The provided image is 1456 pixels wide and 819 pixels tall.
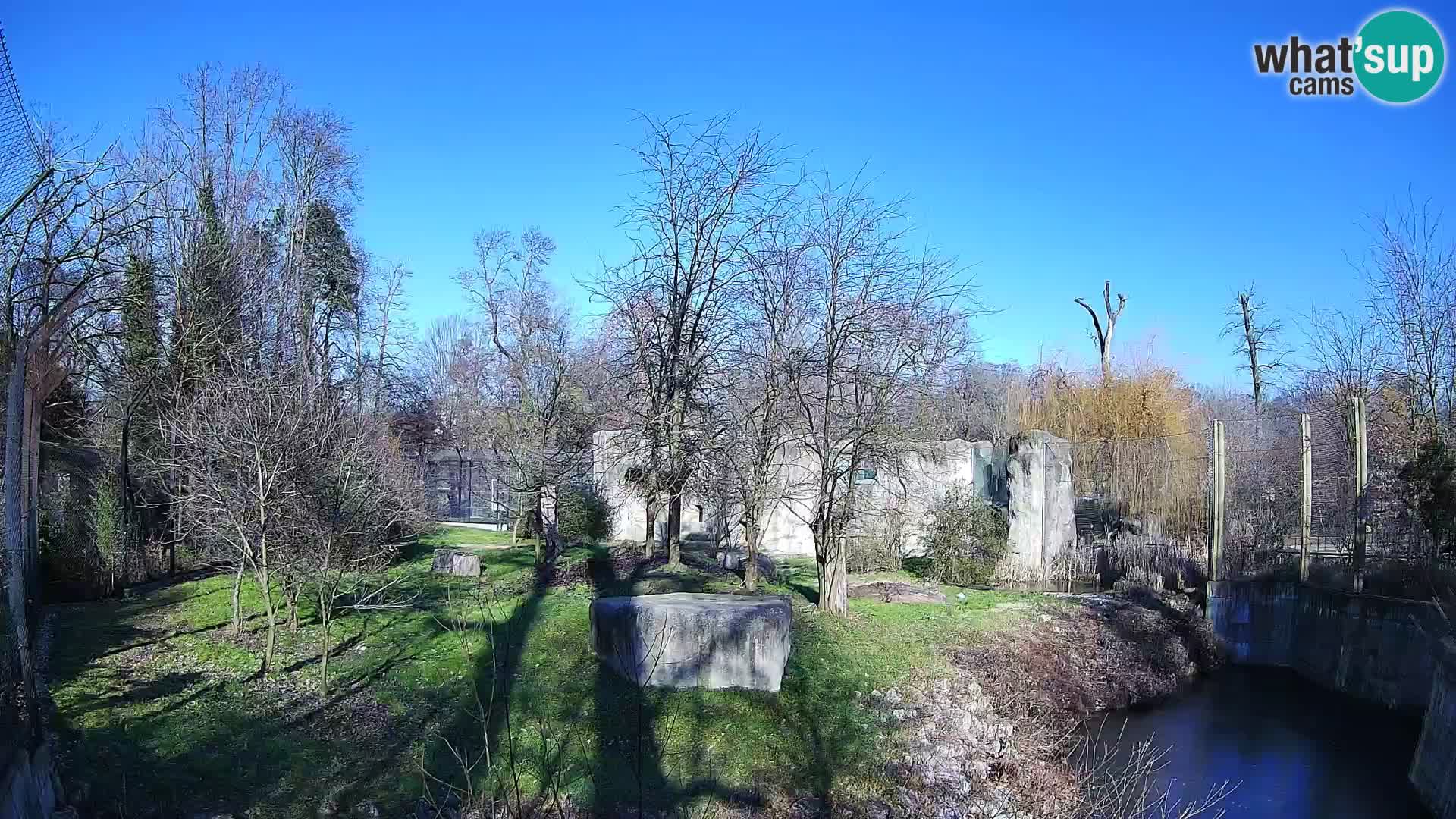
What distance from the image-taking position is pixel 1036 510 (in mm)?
18922

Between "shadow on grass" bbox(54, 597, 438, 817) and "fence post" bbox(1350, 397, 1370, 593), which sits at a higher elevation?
"fence post" bbox(1350, 397, 1370, 593)

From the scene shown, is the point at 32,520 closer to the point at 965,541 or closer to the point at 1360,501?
the point at 965,541

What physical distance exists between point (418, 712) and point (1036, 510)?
536 inches

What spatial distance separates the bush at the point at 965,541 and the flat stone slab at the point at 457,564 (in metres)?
8.33

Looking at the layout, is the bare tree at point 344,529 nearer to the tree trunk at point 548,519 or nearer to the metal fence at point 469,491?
the tree trunk at point 548,519

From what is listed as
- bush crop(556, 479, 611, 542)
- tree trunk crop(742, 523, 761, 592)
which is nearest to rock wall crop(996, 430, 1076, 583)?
tree trunk crop(742, 523, 761, 592)

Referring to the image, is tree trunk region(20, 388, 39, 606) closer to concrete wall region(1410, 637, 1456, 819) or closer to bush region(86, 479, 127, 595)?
bush region(86, 479, 127, 595)

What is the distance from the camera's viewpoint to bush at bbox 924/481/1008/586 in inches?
703

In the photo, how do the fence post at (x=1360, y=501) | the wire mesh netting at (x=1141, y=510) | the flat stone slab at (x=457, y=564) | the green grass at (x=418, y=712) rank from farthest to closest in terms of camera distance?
the wire mesh netting at (x=1141, y=510)
the flat stone slab at (x=457, y=564)
the fence post at (x=1360, y=501)
the green grass at (x=418, y=712)

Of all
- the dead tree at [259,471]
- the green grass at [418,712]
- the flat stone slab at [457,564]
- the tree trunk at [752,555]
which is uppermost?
the dead tree at [259,471]

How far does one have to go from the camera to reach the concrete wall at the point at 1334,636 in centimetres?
1188

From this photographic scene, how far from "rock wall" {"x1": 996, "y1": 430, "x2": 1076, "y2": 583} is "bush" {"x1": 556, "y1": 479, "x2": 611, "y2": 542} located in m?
8.83

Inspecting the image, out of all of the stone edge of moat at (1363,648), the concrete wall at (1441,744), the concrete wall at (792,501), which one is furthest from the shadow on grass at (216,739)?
the concrete wall at (792,501)

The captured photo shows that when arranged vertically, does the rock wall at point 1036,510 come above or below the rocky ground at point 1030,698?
above
